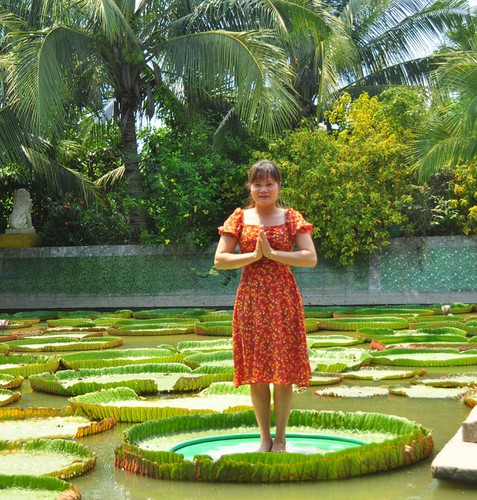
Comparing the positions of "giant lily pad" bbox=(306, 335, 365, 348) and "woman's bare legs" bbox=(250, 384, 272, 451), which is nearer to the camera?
"woman's bare legs" bbox=(250, 384, 272, 451)

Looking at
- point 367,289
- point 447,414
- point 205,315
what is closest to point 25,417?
point 447,414

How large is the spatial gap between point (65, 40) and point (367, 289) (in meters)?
7.50

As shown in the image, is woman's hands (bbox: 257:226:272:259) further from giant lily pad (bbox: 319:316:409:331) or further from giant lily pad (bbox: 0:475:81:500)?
giant lily pad (bbox: 319:316:409:331)

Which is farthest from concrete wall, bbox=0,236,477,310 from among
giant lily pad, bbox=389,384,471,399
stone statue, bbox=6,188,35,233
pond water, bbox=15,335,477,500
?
pond water, bbox=15,335,477,500

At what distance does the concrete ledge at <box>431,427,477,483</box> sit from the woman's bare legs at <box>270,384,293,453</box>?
651mm

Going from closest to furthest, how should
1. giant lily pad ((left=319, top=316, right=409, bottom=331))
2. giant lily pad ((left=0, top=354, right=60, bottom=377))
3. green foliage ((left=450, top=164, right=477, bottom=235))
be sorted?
1. giant lily pad ((left=0, top=354, right=60, bottom=377))
2. giant lily pad ((left=319, top=316, right=409, bottom=331))
3. green foliage ((left=450, top=164, right=477, bottom=235))

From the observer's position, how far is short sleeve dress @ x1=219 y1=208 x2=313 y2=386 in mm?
3512

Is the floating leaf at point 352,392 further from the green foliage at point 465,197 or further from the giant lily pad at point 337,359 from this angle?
the green foliage at point 465,197

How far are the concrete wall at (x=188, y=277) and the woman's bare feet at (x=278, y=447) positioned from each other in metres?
13.4

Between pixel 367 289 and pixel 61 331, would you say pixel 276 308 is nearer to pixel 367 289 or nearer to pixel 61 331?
pixel 61 331

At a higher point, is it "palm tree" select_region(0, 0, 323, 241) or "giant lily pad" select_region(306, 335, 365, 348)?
"palm tree" select_region(0, 0, 323, 241)

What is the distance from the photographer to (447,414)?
448 cm

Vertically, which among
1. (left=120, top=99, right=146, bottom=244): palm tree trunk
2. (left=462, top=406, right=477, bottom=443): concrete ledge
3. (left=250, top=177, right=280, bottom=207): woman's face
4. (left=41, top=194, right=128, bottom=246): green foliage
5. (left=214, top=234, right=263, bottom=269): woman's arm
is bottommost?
(left=462, top=406, right=477, bottom=443): concrete ledge

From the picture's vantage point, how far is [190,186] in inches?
688
